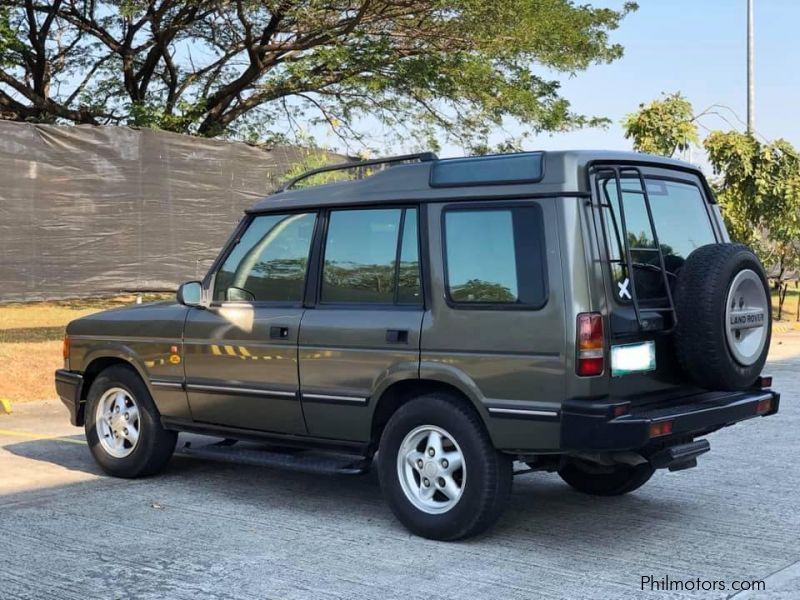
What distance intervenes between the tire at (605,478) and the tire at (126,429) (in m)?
2.72

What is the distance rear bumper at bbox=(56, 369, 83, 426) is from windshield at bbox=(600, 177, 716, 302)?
407 cm

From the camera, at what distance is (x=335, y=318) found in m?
6.00

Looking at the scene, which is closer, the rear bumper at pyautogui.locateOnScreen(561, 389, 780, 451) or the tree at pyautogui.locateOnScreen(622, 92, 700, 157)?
the rear bumper at pyautogui.locateOnScreen(561, 389, 780, 451)

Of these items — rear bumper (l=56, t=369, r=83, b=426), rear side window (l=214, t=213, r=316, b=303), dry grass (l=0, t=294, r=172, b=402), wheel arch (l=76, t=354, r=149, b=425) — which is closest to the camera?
rear side window (l=214, t=213, r=316, b=303)

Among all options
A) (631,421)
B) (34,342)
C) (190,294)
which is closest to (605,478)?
(631,421)

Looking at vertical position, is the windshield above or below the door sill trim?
above

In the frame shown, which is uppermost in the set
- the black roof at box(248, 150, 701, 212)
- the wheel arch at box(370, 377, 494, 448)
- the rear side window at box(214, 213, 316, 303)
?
the black roof at box(248, 150, 701, 212)

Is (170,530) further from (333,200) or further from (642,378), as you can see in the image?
(642,378)

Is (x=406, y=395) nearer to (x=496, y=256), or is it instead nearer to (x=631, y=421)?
(x=496, y=256)

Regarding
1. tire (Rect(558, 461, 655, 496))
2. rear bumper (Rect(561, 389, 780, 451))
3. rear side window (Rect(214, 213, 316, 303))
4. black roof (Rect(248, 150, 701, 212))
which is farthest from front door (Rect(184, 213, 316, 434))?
rear bumper (Rect(561, 389, 780, 451))

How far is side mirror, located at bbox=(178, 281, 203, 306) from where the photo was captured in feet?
21.8

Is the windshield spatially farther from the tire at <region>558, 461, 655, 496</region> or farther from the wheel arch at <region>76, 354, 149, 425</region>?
the wheel arch at <region>76, 354, 149, 425</region>

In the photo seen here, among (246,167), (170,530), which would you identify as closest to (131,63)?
(246,167)

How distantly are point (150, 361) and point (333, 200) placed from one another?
178 cm
